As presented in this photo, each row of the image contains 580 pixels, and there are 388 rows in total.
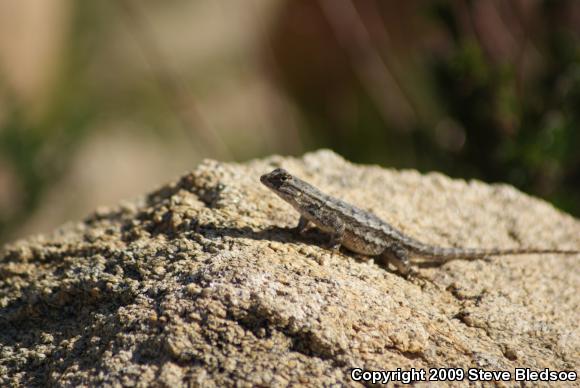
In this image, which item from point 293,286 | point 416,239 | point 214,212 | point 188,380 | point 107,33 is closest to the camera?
point 188,380

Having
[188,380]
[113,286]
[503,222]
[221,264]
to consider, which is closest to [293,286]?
[221,264]

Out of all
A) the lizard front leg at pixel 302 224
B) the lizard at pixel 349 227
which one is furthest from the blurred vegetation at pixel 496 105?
the lizard front leg at pixel 302 224

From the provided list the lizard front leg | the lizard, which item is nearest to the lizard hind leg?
the lizard

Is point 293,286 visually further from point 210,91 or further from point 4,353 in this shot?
point 210,91

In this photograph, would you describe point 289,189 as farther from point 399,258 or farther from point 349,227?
point 399,258

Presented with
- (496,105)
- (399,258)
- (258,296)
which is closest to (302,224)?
(399,258)
